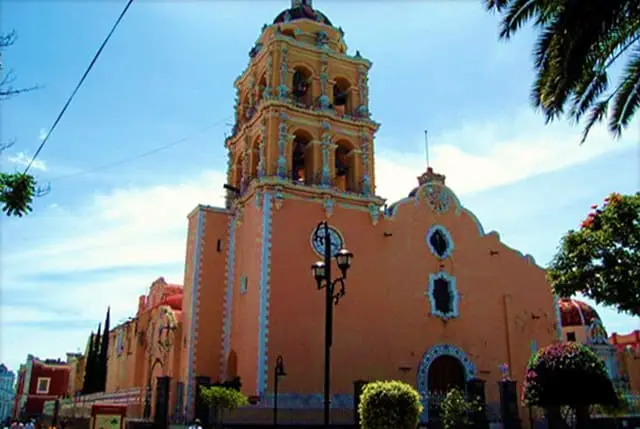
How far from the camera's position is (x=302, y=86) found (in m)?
26.1

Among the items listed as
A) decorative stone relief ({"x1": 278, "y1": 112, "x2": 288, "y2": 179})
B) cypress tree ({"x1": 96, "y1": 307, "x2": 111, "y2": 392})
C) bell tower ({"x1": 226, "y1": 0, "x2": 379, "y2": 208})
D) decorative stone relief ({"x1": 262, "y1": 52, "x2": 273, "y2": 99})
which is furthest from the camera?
cypress tree ({"x1": 96, "y1": 307, "x2": 111, "y2": 392})

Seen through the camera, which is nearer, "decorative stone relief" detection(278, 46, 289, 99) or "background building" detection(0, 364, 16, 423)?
Answer: "decorative stone relief" detection(278, 46, 289, 99)

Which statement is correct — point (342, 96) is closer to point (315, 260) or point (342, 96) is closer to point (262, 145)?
point (262, 145)

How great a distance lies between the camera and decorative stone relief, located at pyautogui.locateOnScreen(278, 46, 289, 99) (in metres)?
24.1

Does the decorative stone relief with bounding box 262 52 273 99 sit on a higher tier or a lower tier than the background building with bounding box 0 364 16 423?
higher

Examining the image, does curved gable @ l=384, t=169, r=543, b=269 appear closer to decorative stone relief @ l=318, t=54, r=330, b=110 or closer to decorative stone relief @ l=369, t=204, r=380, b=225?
decorative stone relief @ l=369, t=204, r=380, b=225

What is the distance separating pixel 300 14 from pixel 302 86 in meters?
3.21

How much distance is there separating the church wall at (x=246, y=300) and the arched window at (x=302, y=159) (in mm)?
2556

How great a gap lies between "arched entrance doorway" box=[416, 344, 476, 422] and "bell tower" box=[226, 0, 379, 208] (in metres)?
6.24

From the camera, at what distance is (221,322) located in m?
23.2

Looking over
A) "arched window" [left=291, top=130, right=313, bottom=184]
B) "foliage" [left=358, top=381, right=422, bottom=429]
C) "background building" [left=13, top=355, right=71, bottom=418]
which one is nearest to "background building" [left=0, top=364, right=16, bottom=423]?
"background building" [left=13, top=355, right=71, bottom=418]

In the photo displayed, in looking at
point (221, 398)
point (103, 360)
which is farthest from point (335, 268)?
point (103, 360)

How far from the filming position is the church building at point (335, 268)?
21703 millimetres

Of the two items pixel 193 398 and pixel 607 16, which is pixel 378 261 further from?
pixel 607 16
